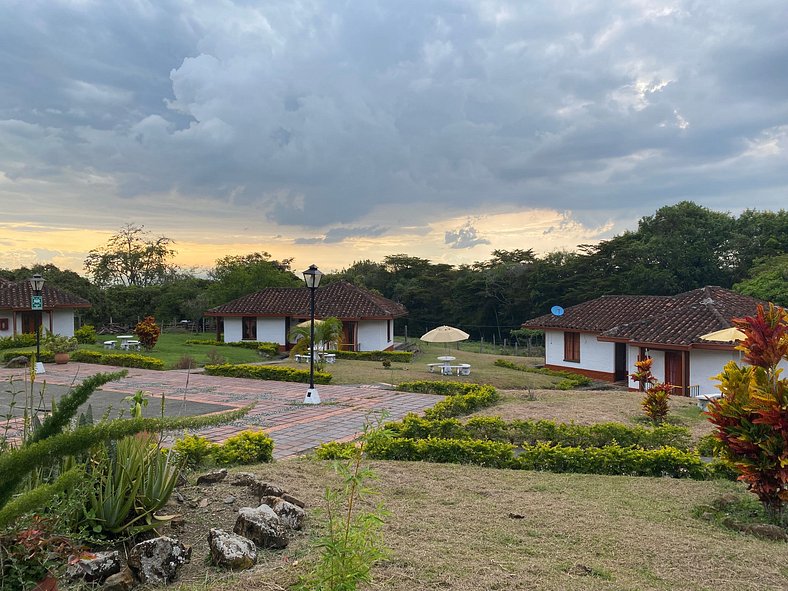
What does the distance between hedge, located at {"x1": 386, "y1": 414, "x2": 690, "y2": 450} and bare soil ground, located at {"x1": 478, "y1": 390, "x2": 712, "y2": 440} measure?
147 centimetres

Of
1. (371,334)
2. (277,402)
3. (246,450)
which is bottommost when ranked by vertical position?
(277,402)

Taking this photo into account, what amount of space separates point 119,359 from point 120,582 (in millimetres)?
19662

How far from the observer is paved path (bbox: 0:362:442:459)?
9.48 m

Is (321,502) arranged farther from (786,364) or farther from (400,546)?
(786,364)

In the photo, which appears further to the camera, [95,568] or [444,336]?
[444,336]

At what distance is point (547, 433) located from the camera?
27.4 feet

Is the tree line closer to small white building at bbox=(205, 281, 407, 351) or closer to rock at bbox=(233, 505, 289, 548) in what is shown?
small white building at bbox=(205, 281, 407, 351)

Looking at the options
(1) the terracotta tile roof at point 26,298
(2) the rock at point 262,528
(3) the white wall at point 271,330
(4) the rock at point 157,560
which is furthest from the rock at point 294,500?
(1) the terracotta tile roof at point 26,298

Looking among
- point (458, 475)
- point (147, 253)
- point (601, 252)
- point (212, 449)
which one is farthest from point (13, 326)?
point (601, 252)

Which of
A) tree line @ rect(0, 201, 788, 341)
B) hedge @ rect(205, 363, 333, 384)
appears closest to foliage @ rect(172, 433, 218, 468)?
hedge @ rect(205, 363, 333, 384)

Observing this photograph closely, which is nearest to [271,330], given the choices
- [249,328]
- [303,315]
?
[249,328]

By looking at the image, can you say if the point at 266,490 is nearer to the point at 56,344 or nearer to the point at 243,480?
the point at 243,480

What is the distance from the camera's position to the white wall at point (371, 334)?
2991 centimetres

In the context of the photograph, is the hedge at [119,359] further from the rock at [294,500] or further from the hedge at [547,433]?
the rock at [294,500]
